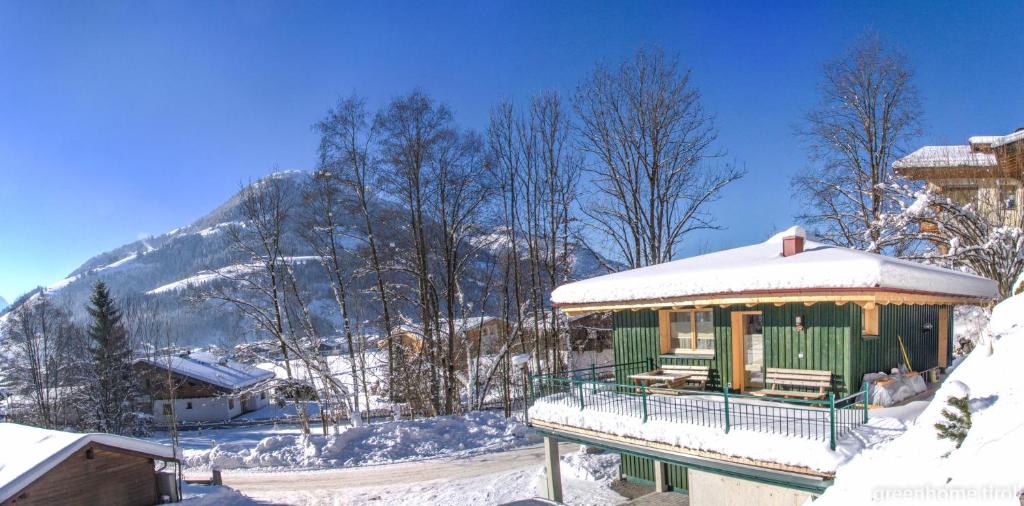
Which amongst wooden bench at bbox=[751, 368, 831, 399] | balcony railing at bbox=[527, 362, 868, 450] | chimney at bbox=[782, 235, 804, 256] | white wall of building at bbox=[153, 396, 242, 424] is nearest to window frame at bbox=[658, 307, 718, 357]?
balcony railing at bbox=[527, 362, 868, 450]

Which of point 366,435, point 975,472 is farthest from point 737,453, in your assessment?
point 366,435

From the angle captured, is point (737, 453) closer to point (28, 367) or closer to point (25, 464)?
point (25, 464)

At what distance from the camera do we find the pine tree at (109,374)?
100 ft

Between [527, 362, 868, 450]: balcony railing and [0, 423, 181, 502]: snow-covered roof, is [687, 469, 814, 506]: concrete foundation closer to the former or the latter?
[527, 362, 868, 450]: balcony railing

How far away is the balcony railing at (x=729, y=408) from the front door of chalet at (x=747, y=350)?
2.37 feet

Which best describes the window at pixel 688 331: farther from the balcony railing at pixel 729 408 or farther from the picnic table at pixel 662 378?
the balcony railing at pixel 729 408

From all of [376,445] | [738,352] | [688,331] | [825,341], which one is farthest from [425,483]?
[825,341]

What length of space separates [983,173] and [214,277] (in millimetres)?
35553

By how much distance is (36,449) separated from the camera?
44.8 feet

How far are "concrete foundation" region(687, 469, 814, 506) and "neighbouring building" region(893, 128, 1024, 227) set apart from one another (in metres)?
15.5

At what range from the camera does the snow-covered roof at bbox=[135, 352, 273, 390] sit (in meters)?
37.6

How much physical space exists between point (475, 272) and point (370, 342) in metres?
6.00

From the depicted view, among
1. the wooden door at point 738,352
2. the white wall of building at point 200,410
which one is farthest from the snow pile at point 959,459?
the white wall of building at point 200,410

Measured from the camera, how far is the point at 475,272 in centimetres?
2469
